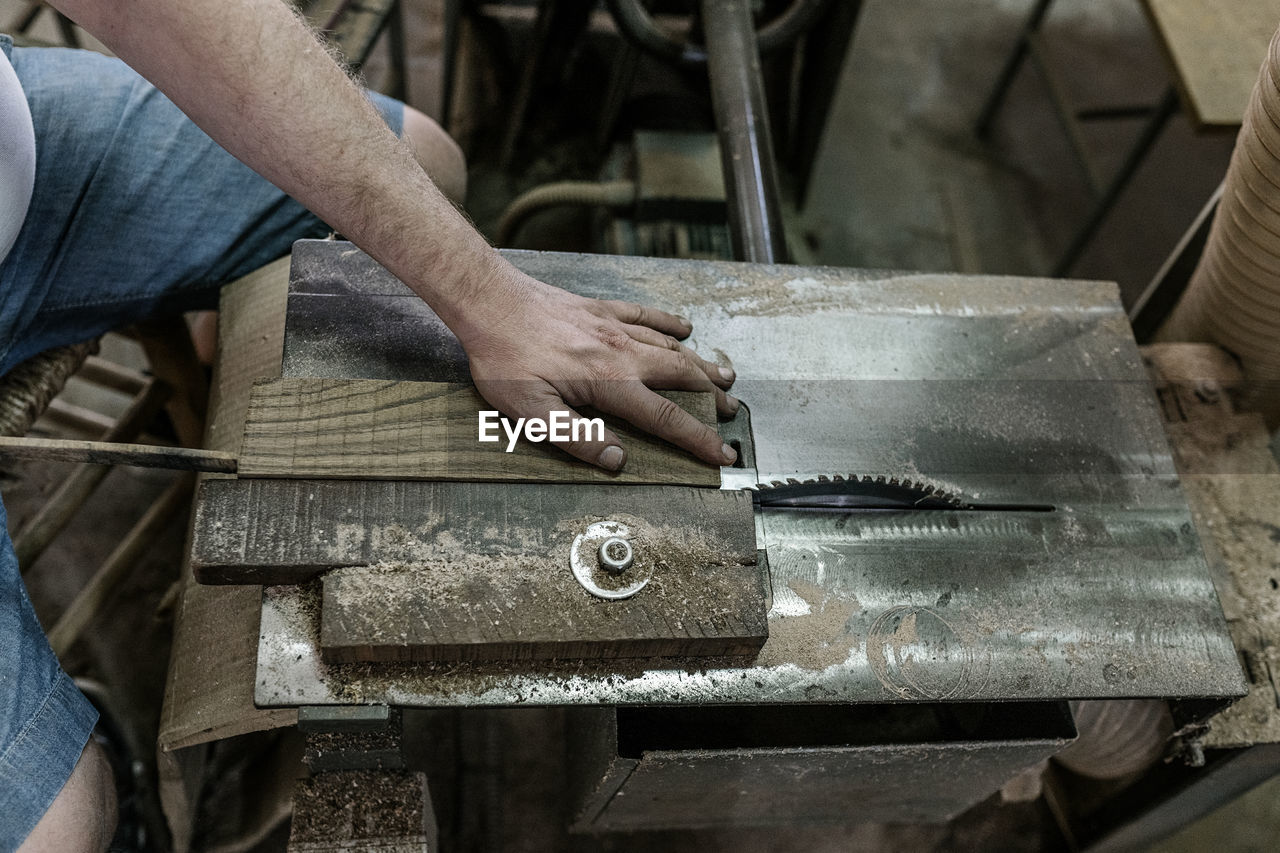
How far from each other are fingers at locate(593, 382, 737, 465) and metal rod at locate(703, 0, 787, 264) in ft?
1.84

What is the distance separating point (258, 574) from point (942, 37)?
12.2ft

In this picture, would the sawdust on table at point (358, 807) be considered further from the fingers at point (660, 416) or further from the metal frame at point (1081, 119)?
the metal frame at point (1081, 119)

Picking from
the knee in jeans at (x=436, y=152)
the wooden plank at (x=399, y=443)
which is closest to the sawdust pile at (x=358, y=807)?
the wooden plank at (x=399, y=443)

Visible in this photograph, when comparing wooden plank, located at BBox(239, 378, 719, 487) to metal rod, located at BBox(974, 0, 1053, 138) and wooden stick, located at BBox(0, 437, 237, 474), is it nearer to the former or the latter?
wooden stick, located at BBox(0, 437, 237, 474)

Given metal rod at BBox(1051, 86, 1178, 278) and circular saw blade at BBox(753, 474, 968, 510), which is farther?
metal rod at BBox(1051, 86, 1178, 278)

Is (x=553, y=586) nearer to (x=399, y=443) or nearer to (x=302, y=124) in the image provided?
(x=399, y=443)

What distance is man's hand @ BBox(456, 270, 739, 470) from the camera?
3.62 feet

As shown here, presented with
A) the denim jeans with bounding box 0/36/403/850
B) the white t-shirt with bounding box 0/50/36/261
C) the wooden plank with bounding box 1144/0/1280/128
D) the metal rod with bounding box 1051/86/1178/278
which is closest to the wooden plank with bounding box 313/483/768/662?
the denim jeans with bounding box 0/36/403/850

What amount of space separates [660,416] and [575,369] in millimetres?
127

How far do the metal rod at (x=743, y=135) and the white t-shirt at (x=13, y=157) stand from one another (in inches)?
44.9

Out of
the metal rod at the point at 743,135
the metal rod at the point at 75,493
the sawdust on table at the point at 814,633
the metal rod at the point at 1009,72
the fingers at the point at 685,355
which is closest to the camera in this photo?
the sawdust on table at the point at 814,633

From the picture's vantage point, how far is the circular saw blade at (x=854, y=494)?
45.2 inches

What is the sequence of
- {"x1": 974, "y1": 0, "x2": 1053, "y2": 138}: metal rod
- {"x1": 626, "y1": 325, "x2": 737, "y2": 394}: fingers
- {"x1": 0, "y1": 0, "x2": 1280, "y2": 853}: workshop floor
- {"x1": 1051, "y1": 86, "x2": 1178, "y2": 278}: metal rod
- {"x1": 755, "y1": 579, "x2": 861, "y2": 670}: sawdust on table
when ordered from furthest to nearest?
{"x1": 974, "y1": 0, "x2": 1053, "y2": 138}: metal rod → {"x1": 1051, "y1": 86, "x2": 1178, "y2": 278}: metal rod → {"x1": 0, "y1": 0, "x2": 1280, "y2": 853}: workshop floor → {"x1": 626, "y1": 325, "x2": 737, "y2": 394}: fingers → {"x1": 755, "y1": 579, "x2": 861, "y2": 670}: sawdust on table

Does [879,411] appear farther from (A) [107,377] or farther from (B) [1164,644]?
(A) [107,377]
